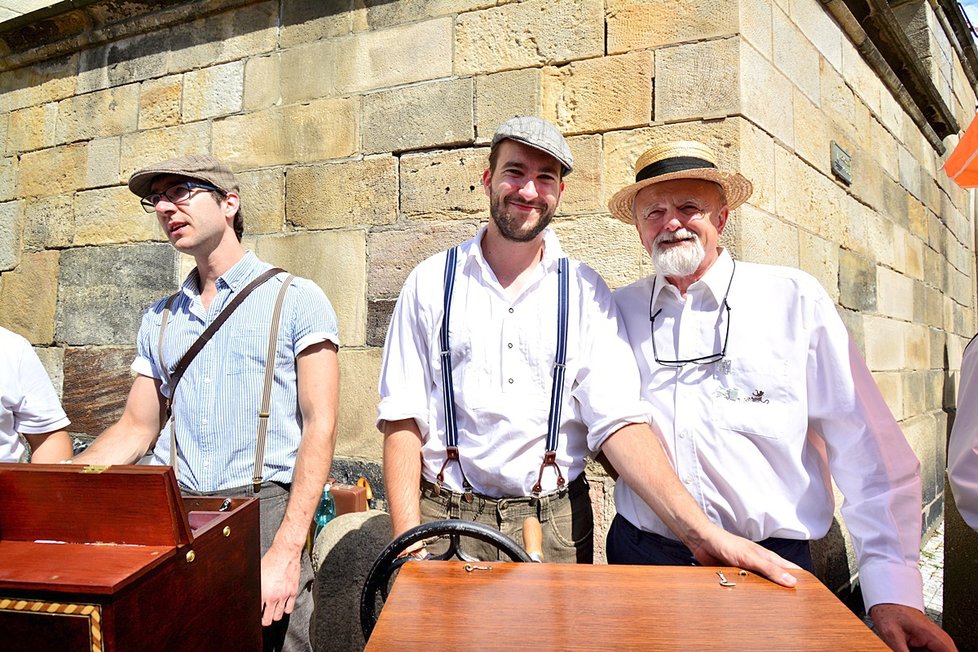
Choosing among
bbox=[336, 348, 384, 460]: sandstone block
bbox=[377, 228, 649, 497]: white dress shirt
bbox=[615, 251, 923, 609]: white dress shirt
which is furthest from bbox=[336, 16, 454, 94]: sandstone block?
bbox=[615, 251, 923, 609]: white dress shirt

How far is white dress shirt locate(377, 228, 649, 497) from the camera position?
2.07 metres

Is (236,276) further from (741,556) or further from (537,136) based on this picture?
(741,556)

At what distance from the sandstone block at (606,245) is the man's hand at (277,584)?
2.04 meters

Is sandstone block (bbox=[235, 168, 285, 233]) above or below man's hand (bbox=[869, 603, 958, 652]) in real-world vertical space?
above

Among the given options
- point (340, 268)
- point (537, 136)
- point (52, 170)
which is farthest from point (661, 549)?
point (52, 170)

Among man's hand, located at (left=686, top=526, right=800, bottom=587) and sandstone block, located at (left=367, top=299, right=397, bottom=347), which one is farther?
sandstone block, located at (left=367, top=299, right=397, bottom=347)

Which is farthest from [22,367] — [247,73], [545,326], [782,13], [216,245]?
[782,13]

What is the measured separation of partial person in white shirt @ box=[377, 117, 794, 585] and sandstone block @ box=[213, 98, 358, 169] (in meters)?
2.24

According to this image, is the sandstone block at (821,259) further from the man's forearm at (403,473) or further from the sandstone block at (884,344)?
the man's forearm at (403,473)

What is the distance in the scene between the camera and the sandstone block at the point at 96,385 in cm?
477

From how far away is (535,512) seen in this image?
2088mm

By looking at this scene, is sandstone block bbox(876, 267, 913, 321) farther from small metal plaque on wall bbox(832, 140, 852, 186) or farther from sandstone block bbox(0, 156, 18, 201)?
sandstone block bbox(0, 156, 18, 201)

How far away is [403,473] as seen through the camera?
206 centimetres

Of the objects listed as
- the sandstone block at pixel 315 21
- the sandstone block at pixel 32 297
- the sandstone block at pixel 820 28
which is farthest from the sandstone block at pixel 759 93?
the sandstone block at pixel 32 297
